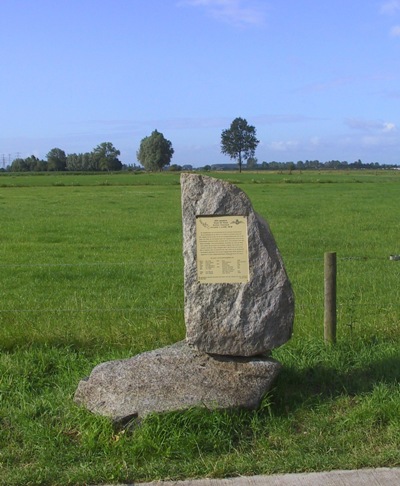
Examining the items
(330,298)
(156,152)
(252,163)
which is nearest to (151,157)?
(156,152)

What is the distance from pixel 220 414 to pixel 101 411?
902mm

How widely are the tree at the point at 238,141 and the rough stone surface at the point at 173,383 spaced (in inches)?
4336

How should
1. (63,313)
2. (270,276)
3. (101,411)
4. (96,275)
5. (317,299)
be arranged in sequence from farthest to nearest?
(96,275), (317,299), (63,313), (270,276), (101,411)

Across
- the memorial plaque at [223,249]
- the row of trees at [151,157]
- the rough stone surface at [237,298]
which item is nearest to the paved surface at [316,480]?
the rough stone surface at [237,298]

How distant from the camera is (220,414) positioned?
17.4 feet

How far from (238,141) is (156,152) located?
48.4 ft

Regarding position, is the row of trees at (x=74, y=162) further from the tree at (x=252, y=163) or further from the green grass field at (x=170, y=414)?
the green grass field at (x=170, y=414)

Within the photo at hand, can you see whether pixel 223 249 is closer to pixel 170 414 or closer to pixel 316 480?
pixel 170 414

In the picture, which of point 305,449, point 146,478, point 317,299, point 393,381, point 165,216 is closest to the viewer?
point 146,478

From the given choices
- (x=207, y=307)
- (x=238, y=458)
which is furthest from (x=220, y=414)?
(x=207, y=307)

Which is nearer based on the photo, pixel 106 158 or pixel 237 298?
pixel 237 298

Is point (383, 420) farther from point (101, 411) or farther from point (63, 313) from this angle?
point (63, 313)

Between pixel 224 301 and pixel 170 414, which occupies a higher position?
pixel 224 301

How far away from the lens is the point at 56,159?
11506 centimetres
